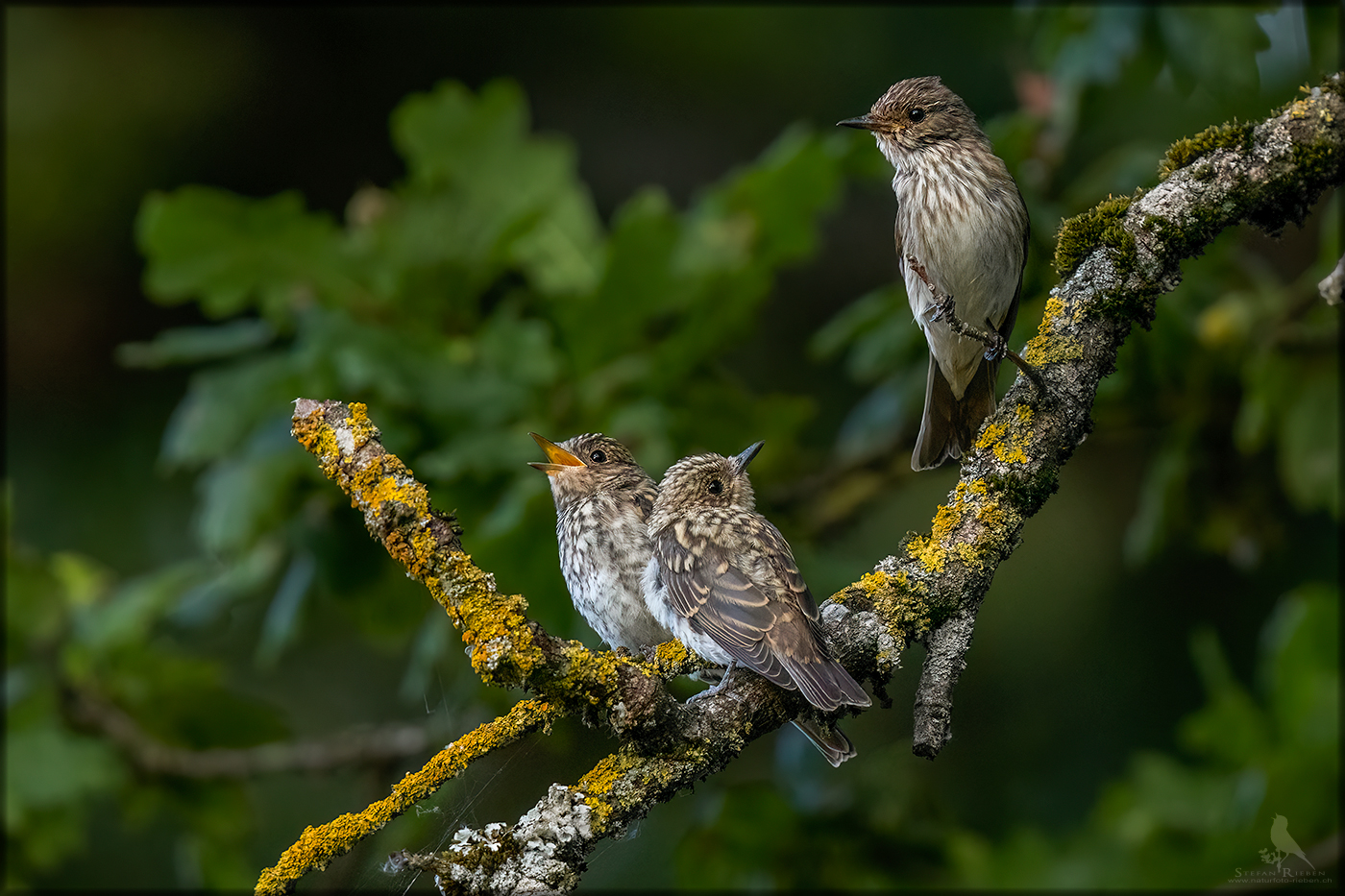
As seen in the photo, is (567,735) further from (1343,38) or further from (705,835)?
(1343,38)

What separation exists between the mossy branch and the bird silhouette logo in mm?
1647

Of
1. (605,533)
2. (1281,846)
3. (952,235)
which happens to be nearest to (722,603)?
(952,235)

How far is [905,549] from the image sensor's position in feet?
5.31

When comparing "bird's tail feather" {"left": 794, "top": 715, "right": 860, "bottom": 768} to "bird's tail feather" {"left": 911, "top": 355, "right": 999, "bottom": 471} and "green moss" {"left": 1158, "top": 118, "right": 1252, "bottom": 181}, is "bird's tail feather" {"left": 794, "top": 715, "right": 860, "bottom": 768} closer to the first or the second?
"bird's tail feather" {"left": 911, "top": 355, "right": 999, "bottom": 471}

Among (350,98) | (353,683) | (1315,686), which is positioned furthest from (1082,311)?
(350,98)

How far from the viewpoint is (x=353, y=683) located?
594cm

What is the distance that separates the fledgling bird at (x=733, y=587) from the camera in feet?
4.96

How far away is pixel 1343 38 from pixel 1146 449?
2.15 metres

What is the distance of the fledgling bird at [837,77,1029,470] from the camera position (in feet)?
5.36

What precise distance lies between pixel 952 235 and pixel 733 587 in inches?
24.0

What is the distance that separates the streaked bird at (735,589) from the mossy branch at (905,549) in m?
0.06

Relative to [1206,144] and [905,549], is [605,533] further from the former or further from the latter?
[1206,144]

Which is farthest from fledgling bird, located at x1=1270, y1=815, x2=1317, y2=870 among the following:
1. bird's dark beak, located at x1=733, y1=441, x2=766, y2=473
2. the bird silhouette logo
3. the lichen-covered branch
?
the lichen-covered branch

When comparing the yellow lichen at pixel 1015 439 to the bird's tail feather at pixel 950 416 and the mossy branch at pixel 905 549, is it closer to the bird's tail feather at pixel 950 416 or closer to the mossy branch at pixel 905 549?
the mossy branch at pixel 905 549
